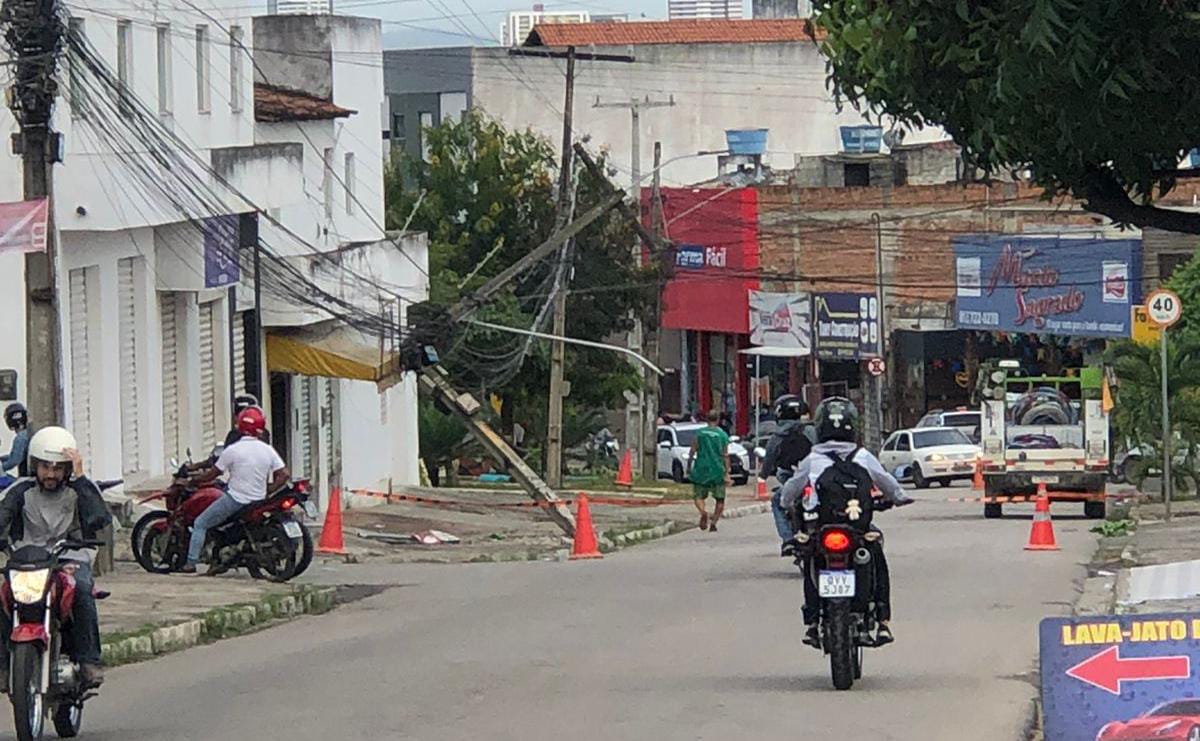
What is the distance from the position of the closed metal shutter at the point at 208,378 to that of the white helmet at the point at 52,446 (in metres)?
21.7

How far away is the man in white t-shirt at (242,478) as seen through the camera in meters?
22.0

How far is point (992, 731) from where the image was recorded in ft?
39.0

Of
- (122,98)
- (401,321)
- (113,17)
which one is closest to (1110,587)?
(122,98)

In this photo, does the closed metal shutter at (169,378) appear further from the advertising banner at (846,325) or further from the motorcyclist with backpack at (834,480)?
the advertising banner at (846,325)

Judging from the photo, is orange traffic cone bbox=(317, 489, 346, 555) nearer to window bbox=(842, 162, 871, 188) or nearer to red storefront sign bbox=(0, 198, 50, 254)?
red storefront sign bbox=(0, 198, 50, 254)

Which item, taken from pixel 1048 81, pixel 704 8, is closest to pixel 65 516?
pixel 1048 81

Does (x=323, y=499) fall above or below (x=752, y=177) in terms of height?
below

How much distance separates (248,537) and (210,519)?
425 millimetres

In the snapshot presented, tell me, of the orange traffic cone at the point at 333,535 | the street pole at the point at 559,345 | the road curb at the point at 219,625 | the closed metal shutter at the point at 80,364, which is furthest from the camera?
the street pole at the point at 559,345

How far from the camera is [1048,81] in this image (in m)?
9.73

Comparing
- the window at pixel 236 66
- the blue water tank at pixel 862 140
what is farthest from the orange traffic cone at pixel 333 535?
the blue water tank at pixel 862 140

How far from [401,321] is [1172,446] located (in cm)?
1345

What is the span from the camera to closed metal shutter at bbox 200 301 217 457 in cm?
3394

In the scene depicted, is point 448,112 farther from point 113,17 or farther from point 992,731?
point 992,731
